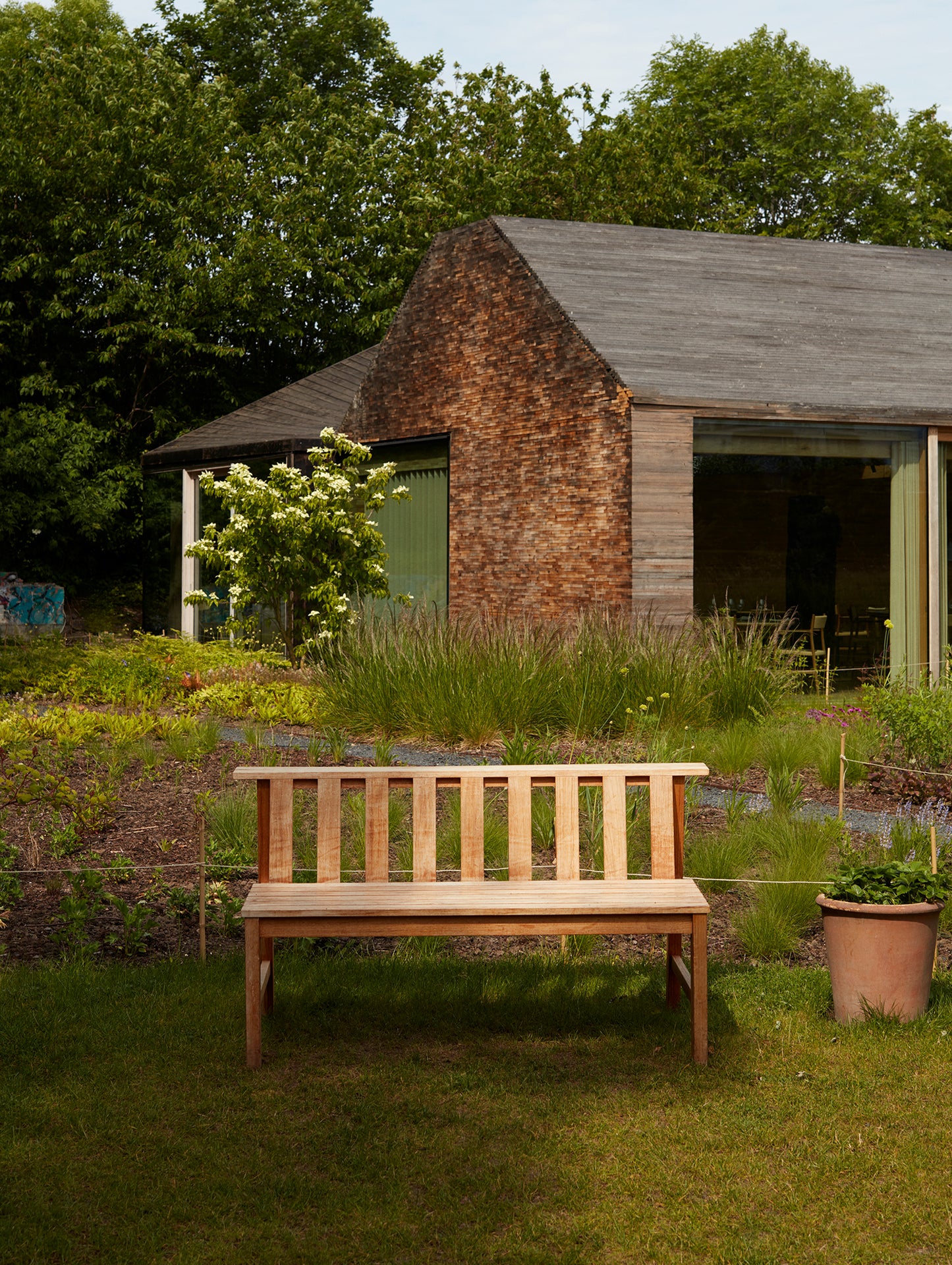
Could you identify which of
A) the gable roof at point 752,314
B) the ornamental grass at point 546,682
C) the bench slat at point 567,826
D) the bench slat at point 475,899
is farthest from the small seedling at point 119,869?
the gable roof at point 752,314

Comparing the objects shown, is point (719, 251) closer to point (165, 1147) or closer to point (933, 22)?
point (933, 22)

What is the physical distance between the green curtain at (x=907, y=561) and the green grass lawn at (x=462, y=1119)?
328 inches

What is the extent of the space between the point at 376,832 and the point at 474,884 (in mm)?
415

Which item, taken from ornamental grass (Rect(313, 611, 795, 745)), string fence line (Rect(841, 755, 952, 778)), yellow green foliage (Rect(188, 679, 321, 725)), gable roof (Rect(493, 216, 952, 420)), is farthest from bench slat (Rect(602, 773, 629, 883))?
gable roof (Rect(493, 216, 952, 420))

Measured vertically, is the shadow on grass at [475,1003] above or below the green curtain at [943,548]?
below

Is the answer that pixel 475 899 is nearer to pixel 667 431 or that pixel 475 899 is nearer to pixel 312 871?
pixel 312 871

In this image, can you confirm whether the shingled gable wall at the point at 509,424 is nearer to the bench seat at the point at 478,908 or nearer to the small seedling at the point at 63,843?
the small seedling at the point at 63,843

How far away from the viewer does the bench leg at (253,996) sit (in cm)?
427

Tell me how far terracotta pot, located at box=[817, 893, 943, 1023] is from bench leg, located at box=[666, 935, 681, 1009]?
1.78 feet

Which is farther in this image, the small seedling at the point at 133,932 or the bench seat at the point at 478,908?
the small seedling at the point at 133,932

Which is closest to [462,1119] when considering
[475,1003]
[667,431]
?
[475,1003]

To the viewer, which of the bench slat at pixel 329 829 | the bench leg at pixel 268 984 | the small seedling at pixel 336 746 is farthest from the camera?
the small seedling at pixel 336 746

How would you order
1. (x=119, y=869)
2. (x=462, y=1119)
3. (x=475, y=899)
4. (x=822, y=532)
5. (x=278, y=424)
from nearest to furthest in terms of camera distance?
(x=462, y=1119) → (x=475, y=899) → (x=119, y=869) → (x=822, y=532) → (x=278, y=424)

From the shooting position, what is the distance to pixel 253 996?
14.0ft
